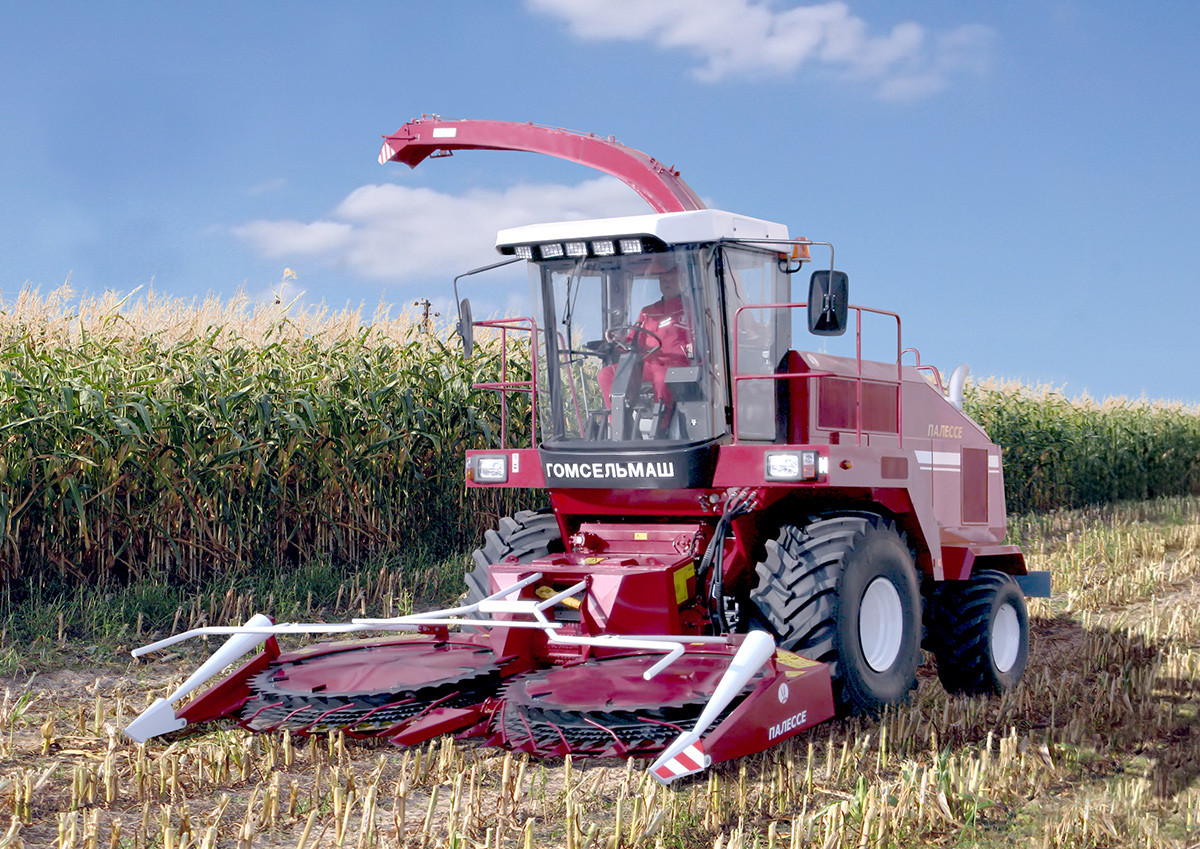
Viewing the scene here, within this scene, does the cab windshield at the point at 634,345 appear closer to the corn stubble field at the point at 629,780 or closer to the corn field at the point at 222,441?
the corn stubble field at the point at 629,780

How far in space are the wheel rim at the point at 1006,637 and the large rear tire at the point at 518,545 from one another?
2427 mm

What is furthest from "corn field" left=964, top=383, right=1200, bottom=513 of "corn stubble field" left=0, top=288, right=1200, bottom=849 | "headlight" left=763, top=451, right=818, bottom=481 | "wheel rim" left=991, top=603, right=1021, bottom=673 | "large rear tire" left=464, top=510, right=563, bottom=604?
"headlight" left=763, top=451, right=818, bottom=481

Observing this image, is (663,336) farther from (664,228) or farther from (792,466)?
(792,466)

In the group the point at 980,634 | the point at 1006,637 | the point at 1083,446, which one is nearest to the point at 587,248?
the point at 980,634

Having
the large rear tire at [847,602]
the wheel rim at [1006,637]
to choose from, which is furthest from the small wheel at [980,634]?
the large rear tire at [847,602]

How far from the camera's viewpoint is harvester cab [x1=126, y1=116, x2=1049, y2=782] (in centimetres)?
401

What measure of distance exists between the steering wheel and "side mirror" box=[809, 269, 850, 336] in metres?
0.85

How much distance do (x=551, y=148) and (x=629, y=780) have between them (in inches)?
227

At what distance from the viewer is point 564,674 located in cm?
417

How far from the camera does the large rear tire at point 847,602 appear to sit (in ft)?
14.6

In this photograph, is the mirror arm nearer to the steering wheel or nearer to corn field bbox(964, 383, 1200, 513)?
the steering wheel

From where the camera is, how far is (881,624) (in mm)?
5004

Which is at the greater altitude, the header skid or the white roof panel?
the header skid

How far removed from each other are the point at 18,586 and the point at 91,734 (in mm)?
2871
